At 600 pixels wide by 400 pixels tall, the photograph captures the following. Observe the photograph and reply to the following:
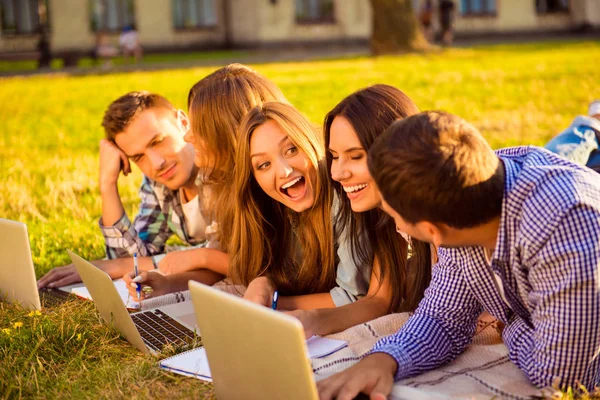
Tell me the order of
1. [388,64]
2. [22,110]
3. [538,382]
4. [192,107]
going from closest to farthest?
[538,382]
[192,107]
[22,110]
[388,64]

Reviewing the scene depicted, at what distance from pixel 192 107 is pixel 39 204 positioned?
2.77 m

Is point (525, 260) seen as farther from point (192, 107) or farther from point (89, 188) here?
point (89, 188)

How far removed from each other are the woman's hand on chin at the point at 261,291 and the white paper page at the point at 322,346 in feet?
1.13

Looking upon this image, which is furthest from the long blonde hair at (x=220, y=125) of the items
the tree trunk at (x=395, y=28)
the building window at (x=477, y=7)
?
the building window at (x=477, y=7)

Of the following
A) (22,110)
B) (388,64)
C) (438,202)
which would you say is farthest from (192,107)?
(388,64)

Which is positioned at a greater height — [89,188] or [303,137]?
[303,137]

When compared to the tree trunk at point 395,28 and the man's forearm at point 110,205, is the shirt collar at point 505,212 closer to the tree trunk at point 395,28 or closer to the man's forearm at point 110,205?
the man's forearm at point 110,205

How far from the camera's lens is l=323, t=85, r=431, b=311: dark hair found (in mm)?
3633

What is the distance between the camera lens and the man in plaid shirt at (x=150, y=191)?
4910 millimetres

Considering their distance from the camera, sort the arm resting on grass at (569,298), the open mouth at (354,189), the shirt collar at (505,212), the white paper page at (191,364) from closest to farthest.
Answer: the arm resting on grass at (569,298), the shirt collar at (505,212), the white paper page at (191,364), the open mouth at (354,189)

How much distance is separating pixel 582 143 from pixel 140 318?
2.59 m

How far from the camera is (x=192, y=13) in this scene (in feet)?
101

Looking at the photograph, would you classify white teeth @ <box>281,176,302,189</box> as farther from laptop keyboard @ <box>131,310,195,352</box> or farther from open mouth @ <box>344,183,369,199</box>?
laptop keyboard @ <box>131,310,195,352</box>

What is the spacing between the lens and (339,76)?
16594mm
